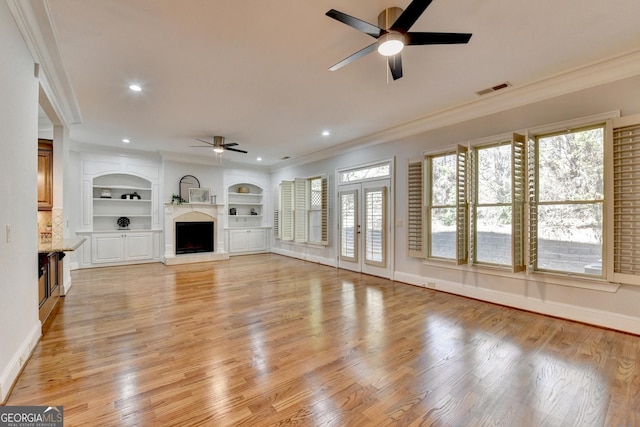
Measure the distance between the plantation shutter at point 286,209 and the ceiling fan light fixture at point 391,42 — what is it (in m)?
5.80

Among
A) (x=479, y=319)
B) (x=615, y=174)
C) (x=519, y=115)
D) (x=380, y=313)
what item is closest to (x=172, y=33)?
(x=380, y=313)

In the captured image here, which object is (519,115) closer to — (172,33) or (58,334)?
(172,33)

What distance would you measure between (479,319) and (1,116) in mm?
4778

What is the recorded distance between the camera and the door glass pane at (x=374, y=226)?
5.58 m

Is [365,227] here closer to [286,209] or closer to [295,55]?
[286,209]

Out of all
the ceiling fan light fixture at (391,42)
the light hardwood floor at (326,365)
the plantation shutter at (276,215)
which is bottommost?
the light hardwood floor at (326,365)

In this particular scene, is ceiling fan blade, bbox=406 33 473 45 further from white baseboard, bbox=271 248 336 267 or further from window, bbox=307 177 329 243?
white baseboard, bbox=271 248 336 267

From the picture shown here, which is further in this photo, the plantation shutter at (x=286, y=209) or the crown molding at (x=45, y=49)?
the plantation shutter at (x=286, y=209)

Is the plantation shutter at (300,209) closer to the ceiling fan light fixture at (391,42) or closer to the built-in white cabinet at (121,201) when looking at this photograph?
A: the built-in white cabinet at (121,201)

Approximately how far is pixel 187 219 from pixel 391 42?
693 cm

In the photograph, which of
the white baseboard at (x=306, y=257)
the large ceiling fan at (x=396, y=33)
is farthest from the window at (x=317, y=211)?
the large ceiling fan at (x=396, y=33)

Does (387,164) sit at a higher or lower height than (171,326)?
higher

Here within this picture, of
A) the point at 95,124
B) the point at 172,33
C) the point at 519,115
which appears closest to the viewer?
the point at 172,33

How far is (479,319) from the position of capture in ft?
11.2
